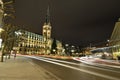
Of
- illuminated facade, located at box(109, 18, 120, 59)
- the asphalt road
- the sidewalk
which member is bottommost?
the asphalt road

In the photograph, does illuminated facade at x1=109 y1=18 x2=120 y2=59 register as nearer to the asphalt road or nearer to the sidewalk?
the asphalt road

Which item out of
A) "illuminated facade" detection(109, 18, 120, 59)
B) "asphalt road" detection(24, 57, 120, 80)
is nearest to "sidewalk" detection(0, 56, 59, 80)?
"asphalt road" detection(24, 57, 120, 80)

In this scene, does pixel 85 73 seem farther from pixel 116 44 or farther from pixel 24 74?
pixel 116 44

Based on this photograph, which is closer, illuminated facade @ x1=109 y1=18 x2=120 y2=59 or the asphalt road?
the asphalt road

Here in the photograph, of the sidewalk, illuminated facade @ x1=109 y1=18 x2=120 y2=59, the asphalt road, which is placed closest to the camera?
the sidewalk

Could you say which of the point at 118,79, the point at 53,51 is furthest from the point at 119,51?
the point at 53,51

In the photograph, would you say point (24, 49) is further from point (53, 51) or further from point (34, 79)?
point (34, 79)

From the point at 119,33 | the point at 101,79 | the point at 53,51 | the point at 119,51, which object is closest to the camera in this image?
the point at 101,79

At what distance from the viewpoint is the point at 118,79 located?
16375 millimetres

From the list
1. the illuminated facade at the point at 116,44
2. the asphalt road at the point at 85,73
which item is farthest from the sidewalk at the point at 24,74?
the illuminated facade at the point at 116,44

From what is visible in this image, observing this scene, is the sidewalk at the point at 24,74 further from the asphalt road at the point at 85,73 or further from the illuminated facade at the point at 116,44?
the illuminated facade at the point at 116,44

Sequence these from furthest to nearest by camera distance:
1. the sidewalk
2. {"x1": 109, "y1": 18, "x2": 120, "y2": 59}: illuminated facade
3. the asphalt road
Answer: {"x1": 109, "y1": 18, "x2": 120, "y2": 59}: illuminated facade → the asphalt road → the sidewalk

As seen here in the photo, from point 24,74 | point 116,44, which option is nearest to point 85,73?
point 24,74

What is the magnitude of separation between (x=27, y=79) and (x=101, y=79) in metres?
4.82
